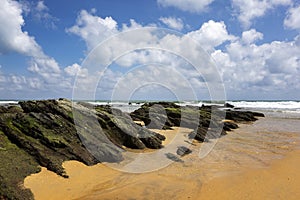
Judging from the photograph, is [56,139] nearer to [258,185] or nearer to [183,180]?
[183,180]

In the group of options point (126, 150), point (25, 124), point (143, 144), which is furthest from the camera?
point (143, 144)

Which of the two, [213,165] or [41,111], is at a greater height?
[41,111]

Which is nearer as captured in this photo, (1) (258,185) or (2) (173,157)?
(1) (258,185)

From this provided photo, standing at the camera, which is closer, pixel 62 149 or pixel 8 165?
pixel 8 165

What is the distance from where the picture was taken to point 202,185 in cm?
963

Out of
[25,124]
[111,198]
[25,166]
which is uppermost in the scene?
[25,124]

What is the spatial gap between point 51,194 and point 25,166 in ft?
5.23

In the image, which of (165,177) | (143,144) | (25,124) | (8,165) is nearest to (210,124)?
(143,144)

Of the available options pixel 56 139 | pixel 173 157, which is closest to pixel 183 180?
pixel 173 157

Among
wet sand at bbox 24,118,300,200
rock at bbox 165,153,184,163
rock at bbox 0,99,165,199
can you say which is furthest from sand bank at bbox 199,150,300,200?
rock at bbox 0,99,165,199

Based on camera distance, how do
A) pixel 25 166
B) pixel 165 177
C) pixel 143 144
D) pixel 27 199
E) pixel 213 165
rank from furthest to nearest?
pixel 143 144
pixel 213 165
pixel 165 177
pixel 25 166
pixel 27 199

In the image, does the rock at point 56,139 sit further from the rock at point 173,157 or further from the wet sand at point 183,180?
the rock at point 173,157

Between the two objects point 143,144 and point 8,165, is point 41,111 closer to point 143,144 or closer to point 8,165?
point 8,165

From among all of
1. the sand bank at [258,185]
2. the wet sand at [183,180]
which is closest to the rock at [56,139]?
the wet sand at [183,180]
